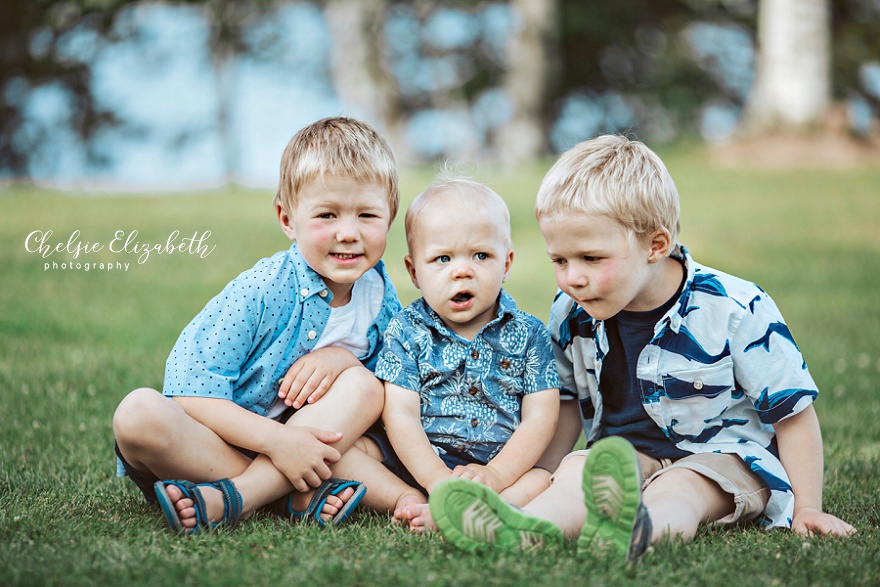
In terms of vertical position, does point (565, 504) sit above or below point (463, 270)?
below

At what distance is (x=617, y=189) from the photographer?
2.72 metres

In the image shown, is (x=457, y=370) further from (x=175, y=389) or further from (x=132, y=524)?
(x=132, y=524)

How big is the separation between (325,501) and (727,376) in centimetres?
129

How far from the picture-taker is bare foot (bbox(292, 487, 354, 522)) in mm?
2727

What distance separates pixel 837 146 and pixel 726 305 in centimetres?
1007

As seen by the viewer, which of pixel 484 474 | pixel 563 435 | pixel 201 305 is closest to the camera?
pixel 484 474

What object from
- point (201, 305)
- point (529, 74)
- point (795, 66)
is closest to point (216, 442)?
point (201, 305)

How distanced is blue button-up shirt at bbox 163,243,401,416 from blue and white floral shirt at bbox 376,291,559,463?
0.21 m

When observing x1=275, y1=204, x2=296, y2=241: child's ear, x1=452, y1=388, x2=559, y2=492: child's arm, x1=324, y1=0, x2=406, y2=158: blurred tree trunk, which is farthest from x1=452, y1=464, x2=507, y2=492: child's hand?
x1=324, y1=0, x2=406, y2=158: blurred tree trunk

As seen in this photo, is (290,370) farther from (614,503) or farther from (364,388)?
(614,503)

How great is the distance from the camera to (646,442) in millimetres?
2963

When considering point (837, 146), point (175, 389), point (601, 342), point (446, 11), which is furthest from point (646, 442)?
point (446, 11)

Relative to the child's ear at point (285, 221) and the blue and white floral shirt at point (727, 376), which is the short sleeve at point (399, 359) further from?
the blue and white floral shirt at point (727, 376)

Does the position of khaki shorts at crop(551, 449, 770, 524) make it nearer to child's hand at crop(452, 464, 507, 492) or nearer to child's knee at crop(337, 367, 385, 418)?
child's hand at crop(452, 464, 507, 492)
